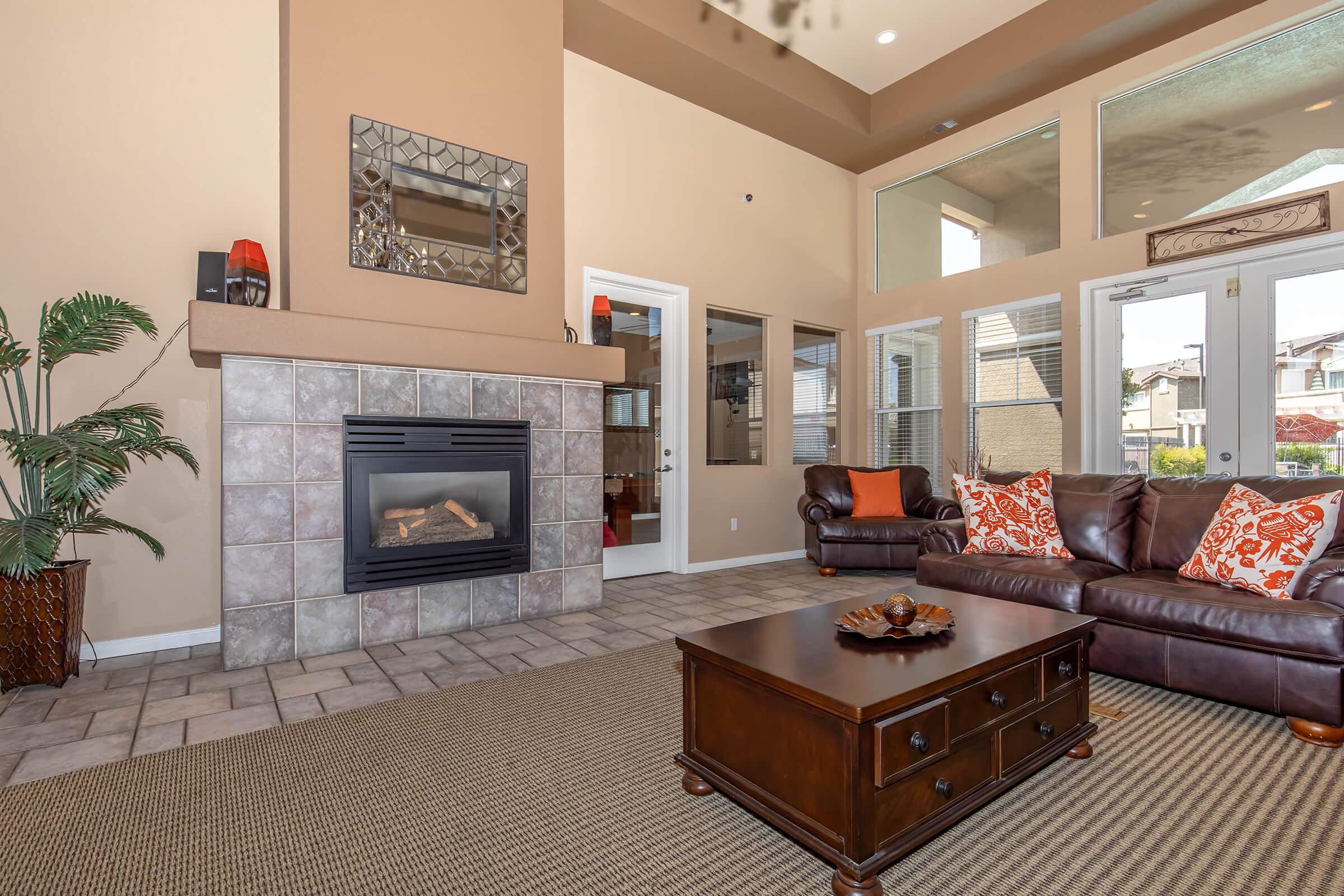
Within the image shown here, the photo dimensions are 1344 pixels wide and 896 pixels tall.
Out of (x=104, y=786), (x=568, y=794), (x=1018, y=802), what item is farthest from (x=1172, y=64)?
(x=104, y=786)

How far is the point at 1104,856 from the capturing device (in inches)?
60.2

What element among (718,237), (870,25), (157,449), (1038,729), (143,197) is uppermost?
(870,25)

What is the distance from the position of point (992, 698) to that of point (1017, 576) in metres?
1.55

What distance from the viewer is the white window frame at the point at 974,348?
5.07 m

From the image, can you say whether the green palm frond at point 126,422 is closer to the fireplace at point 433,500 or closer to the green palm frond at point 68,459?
the green palm frond at point 68,459

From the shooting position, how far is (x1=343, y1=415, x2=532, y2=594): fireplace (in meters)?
3.19

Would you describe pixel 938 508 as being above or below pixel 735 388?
below

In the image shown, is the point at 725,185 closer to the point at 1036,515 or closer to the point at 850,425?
the point at 850,425

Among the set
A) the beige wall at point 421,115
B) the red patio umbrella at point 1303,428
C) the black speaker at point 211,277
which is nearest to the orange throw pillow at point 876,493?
the red patio umbrella at point 1303,428

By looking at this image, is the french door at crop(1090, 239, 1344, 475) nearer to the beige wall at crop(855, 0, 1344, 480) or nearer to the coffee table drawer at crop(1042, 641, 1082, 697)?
the beige wall at crop(855, 0, 1344, 480)

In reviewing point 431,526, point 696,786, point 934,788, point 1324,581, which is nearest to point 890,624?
point 934,788

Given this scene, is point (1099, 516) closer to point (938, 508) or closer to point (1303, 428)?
point (1303, 428)

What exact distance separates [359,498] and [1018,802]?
2.95 m

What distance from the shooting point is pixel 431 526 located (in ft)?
11.2
